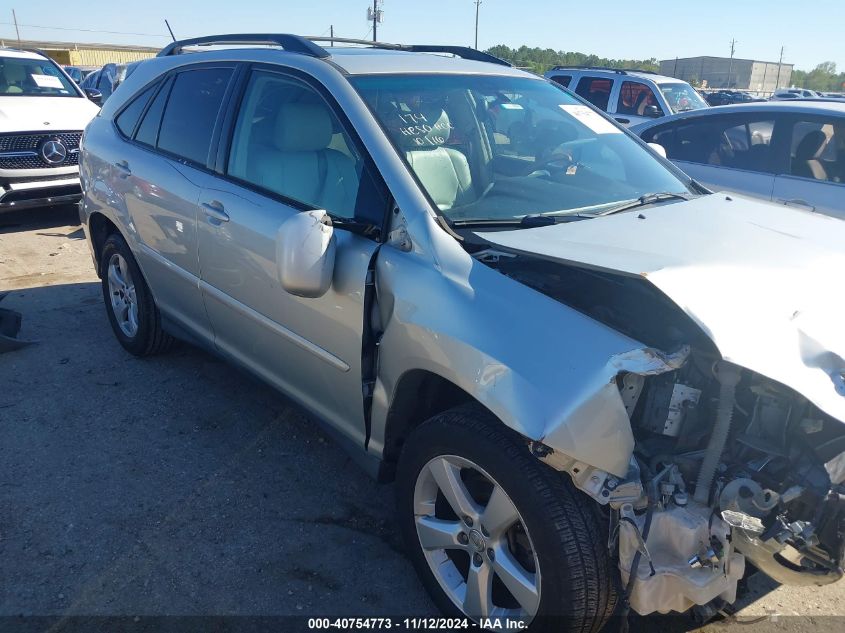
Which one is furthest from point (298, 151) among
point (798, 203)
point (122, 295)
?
point (798, 203)

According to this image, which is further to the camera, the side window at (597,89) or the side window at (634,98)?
the side window at (597,89)

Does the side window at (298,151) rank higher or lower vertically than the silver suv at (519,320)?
higher

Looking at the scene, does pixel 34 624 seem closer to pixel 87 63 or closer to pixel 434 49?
pixel 434 49

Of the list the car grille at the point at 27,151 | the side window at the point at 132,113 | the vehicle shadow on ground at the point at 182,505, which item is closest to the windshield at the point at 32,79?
the car grille at the point at 27,151

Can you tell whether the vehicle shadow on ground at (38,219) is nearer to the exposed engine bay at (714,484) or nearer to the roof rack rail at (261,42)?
the roof rack rail at (261,42)

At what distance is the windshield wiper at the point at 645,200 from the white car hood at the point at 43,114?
22.7ft

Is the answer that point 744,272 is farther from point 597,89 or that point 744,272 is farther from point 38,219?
point 597,89

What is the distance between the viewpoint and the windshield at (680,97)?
11297 millimetres

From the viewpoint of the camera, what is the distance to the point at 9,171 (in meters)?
7.47


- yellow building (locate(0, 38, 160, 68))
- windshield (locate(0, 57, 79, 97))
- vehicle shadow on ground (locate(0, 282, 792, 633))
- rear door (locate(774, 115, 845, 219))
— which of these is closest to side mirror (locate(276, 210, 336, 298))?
vehicle shadow on ground (locate(0, 282, 792, 633))

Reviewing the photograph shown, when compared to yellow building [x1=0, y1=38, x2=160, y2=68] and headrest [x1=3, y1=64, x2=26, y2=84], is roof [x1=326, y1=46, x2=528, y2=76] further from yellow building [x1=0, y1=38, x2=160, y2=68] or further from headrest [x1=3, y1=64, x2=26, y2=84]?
yellow building [x1=0, y1=38, x2=160, y2=68]

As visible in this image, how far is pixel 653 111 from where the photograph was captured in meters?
11.1

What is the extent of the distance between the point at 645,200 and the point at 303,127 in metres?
1.48

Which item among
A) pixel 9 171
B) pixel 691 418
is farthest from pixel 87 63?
pixel 691 418
